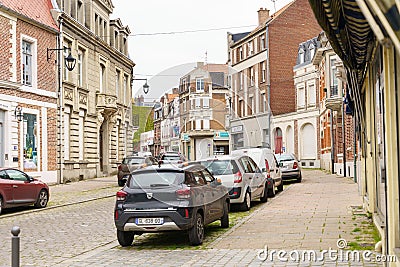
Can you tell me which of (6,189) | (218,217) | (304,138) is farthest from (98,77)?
(218,217)

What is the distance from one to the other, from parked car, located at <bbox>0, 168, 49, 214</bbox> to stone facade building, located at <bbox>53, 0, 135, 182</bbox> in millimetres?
11156

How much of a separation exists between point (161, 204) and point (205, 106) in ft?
23.6

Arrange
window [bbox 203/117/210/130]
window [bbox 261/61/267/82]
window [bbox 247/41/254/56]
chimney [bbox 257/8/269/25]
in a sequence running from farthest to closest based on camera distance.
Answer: chimney [bbox 257/8/269/25] → window [bbox 247/41/254/56] → window [bbox 261/61/267/82] → window [bbox 203/117/210/130]

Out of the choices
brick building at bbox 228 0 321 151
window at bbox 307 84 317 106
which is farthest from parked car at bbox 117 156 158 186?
brick building at bbox 228 0 321 151

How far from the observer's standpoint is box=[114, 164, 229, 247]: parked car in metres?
10.4

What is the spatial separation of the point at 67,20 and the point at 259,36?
26.4m

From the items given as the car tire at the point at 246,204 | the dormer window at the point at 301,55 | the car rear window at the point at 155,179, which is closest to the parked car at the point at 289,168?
the car tire at the point at 246,204

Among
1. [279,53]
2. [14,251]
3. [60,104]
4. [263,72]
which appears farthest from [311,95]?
[14,251]

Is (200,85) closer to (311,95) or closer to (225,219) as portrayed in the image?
(225,219)

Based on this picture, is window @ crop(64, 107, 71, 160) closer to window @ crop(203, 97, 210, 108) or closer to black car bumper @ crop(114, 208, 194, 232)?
window @ crop(203, 97, 210, 108)

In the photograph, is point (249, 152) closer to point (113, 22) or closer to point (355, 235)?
point (355, 235)

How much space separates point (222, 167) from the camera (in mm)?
16766

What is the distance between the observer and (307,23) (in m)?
54.6

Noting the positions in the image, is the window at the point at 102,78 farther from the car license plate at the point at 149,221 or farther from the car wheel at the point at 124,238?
the car license plate at the point at 149,221
